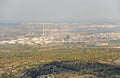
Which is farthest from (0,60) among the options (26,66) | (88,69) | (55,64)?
(88,69)

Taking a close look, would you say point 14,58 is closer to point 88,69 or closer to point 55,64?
point 55,64

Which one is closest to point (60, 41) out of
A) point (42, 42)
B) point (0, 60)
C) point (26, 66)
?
point (42, 42)

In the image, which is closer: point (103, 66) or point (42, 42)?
point (103, 66)

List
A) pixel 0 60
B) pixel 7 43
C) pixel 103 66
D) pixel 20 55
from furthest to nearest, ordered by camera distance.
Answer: pixel 7 43, pixel 20 55, pixel 0 60, pixel 103 66

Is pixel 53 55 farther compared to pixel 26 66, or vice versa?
pixel 53 55

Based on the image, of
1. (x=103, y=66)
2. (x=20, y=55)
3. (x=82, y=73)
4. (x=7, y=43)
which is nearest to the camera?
(x=82, y=73)

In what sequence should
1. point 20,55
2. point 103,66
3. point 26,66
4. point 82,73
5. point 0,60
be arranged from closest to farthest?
point 82,73 < point 103,66 < point 26,66 < point 0,60 < point 20,55

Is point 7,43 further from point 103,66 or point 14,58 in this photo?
point 103,66

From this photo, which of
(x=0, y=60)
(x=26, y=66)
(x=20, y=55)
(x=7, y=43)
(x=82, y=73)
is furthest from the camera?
(x=7, y=43)
